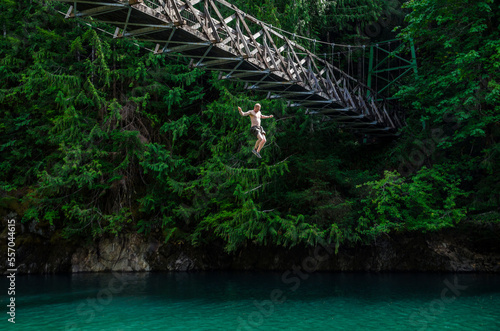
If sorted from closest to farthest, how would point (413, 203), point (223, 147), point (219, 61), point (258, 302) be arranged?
1. point (219, 61)
2. point (258, 302)
3. point (413, 203)
4. point (223, 147)

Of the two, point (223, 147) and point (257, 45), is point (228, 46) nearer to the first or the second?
point (257, 45)

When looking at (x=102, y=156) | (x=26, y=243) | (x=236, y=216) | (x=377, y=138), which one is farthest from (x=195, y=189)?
(x=377, y=138)

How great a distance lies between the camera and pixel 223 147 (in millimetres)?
15766

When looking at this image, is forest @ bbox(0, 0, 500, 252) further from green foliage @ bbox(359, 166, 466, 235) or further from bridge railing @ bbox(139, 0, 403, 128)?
bridge railing @ bbox(139, 0, 403, 128)

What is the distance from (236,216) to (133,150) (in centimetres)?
448

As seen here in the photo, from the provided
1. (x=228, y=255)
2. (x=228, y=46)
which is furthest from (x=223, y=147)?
(x=228, y=46)

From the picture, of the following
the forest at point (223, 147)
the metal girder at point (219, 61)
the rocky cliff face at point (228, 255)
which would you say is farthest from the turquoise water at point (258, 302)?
the metal girder at point (219, 61)

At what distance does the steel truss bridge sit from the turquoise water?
5297 mm

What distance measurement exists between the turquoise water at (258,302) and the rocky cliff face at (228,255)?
0.97m

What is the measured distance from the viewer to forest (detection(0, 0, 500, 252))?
47.1ft

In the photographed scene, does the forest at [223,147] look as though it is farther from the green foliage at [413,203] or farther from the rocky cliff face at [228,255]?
the rocky cliff face at [228,255]

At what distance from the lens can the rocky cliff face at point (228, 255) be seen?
1562cm

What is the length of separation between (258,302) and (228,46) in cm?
599

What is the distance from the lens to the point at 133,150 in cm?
1612
